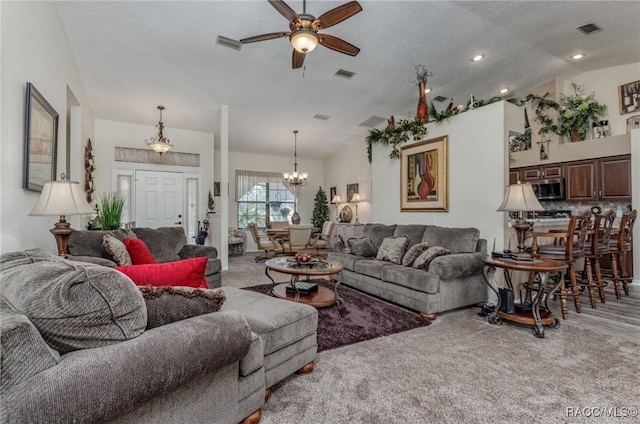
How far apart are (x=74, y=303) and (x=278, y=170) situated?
8.51 meters

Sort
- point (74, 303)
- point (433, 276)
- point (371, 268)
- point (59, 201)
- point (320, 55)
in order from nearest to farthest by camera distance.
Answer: point (74, 303)
point (59, 201)
point (433, 276)
point (371, 268)
point (320, 55)

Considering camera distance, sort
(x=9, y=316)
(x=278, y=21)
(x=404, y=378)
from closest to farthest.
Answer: (x=9, y=316) → (x=404, y=378) → (x=278, y=21)

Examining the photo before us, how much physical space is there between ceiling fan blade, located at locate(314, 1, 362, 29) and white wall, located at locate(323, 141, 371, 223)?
498 centimetres

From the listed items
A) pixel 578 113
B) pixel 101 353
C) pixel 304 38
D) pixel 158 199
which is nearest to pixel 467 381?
pixel 101 353

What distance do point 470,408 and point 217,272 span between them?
3.02 m

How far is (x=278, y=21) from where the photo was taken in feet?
12.0

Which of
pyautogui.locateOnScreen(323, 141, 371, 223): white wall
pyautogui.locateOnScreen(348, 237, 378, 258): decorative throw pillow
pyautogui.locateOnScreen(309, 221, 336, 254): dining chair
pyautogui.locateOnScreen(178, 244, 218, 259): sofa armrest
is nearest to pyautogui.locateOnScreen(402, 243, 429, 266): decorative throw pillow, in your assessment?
pyautogui.locateOnScreen(348, 237, 378, 258): decorative throw pillow

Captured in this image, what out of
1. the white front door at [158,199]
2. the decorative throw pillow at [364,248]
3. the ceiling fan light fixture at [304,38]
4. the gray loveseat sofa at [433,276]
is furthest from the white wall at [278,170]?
the ceiling fan light fixture at [304,38]

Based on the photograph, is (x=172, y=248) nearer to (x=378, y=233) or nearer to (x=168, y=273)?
(x=168, y=273)

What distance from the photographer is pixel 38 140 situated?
8.64ft

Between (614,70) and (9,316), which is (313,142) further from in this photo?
(9,316)

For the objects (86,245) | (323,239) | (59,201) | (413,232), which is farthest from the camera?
(323,239)

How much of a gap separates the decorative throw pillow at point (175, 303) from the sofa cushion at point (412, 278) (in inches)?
92.6

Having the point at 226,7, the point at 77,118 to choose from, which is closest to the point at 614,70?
the point at 226,7
